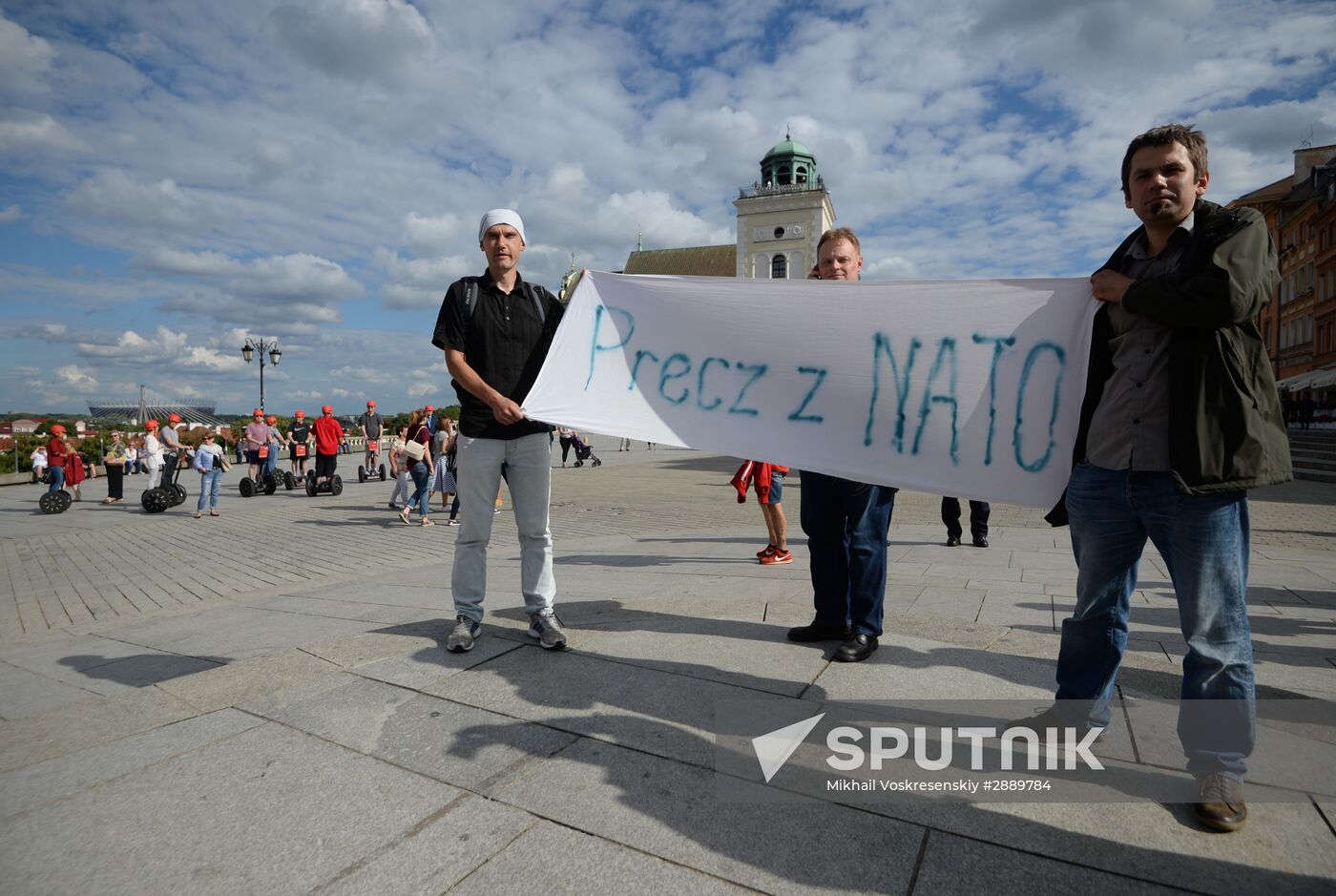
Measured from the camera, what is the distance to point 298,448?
17000 mm

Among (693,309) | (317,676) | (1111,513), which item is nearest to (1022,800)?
(1111,513)

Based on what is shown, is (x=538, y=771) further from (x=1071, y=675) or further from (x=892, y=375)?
(x=892, y=375)

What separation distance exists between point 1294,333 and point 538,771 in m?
59.9

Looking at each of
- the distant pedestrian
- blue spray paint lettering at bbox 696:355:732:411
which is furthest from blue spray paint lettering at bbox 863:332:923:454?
the distant pedestrian

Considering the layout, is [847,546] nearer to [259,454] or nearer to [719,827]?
[719,827]

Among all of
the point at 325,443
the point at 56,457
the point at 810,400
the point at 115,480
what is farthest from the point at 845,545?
the point at 115,480

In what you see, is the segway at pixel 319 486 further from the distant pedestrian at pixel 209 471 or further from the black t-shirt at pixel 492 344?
the black t-shirt at pixel 492 344

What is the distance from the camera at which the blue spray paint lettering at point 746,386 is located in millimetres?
3340

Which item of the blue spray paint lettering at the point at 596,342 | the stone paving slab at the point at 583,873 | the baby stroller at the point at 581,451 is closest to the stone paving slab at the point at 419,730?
the stone paving slab at the point at 583,873

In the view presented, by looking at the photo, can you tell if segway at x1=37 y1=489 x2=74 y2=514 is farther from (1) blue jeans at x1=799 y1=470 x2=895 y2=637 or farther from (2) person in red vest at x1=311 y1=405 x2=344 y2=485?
(1) blue jeans at x1=799 y1=470 x2=895 y2=637

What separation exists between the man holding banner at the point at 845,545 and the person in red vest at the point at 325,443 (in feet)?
42.9

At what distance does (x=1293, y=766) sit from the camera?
7.52 ft

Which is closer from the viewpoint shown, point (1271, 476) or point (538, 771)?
point (1271, 476)

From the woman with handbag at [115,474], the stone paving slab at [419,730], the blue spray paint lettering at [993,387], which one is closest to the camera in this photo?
the stone paving slab at [419,730]
